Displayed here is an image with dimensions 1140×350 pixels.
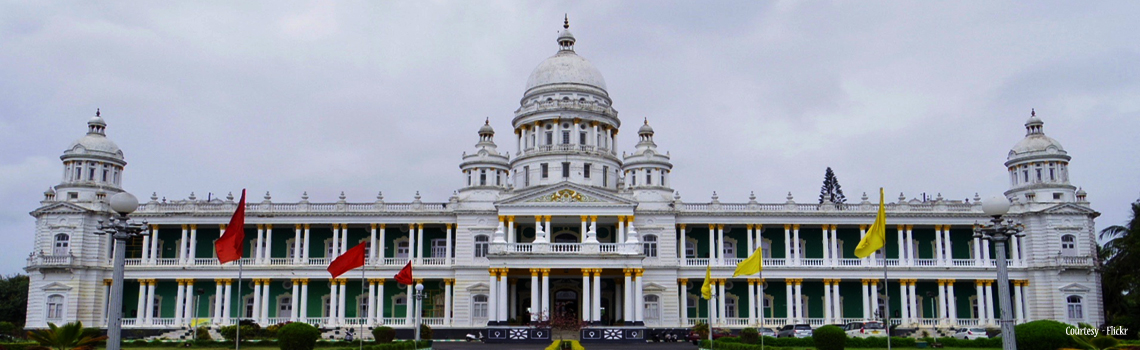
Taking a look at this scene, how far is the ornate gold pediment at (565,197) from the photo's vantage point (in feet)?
183

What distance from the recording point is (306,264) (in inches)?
2301

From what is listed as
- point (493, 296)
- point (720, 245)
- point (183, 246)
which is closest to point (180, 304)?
point (183, 246)

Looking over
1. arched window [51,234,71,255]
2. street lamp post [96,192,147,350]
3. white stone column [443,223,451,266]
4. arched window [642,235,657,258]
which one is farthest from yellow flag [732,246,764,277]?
arched window [51,234,71,255]

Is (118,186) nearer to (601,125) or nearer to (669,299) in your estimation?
(601,125)

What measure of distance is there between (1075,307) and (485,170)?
121ft

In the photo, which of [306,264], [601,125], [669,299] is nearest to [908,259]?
[669,299]

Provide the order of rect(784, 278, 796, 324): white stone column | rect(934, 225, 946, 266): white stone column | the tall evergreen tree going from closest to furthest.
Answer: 1. rect(784, 278, 796, 324): white stone column
2. rect(934, 225, 946, 266): white stone column
3. the tall evergreen tree

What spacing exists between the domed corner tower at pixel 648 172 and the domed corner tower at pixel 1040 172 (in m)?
22.1

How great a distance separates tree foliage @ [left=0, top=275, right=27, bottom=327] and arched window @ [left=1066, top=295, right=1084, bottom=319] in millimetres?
68841

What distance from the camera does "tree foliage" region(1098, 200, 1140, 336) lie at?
144ft

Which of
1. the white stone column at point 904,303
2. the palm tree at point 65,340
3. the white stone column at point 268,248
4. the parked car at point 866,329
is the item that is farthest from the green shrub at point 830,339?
the white stone column at point 268,248

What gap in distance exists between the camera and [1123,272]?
163ft

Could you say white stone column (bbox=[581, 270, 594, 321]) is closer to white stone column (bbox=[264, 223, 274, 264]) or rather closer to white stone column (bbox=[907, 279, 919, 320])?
white stone column (bbox=[907, 279, 919, 320])

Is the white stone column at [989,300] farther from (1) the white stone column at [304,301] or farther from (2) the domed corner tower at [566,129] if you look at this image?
(1) the white stone column at [304,301]
